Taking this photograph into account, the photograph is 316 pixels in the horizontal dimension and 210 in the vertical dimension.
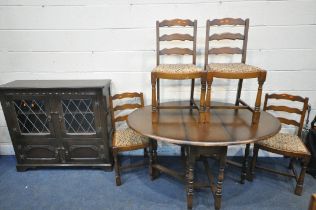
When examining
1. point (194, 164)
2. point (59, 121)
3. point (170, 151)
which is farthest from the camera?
point (170, 151)

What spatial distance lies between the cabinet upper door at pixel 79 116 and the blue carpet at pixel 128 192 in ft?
1.67

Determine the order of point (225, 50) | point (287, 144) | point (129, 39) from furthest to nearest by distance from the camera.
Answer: point (129, 39)
point (225, 50)
point (287, 144)

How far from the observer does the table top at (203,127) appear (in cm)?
161

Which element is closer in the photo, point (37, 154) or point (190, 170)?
point (190, 170)

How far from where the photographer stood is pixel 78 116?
2553mm

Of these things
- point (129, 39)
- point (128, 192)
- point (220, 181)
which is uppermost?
point (129, 39)

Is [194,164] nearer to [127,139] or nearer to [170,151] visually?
[127,139]

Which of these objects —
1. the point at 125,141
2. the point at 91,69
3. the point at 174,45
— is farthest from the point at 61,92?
the point at 174,45

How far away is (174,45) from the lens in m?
2.59

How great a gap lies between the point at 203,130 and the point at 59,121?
1.66 metres

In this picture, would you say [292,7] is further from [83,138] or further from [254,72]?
[83,138]

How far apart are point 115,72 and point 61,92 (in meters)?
0.68

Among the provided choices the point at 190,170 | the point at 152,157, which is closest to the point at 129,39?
the point at 152,157

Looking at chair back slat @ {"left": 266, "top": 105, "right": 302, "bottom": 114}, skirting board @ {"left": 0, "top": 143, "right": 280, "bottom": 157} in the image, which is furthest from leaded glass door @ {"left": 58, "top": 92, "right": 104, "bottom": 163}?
chair back slat @ {"left": 266, "top": 105, "right": 302, "bottom": 114}
